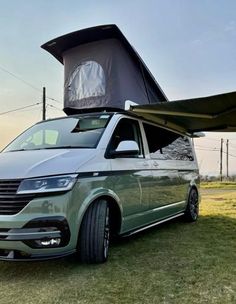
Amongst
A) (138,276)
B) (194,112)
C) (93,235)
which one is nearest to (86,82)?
(194,112)

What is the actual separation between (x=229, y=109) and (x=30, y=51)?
6599mm

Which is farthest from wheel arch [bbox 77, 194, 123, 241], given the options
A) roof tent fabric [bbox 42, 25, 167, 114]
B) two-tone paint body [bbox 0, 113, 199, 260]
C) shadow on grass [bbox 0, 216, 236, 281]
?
roof tent fabric [bbox 42, 25, 167, 114]

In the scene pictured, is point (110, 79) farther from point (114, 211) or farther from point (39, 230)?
point (39, 230)

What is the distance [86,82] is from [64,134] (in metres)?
2.50

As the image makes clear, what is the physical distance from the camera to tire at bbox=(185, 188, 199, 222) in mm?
7874

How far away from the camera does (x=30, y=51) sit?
10.9 metres

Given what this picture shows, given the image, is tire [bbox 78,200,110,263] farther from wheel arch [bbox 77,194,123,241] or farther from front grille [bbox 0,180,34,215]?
front grille [bbox 0,180,34,215]

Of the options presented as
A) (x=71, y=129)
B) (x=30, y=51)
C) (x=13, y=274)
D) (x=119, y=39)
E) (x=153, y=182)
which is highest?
(x=30, y=51)

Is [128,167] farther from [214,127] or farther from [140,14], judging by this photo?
[140,14]

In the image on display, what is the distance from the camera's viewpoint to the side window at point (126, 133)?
5.00 metres

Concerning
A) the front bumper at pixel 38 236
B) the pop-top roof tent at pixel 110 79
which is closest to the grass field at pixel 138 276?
the front bumper at pixel 38 236

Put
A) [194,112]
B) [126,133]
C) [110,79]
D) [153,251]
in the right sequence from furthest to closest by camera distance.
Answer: [110,79]
[194,112]
[126,133]
[153,251]

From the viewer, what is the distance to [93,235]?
13.9ft

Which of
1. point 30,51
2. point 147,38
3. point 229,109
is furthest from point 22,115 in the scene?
point 229,109
